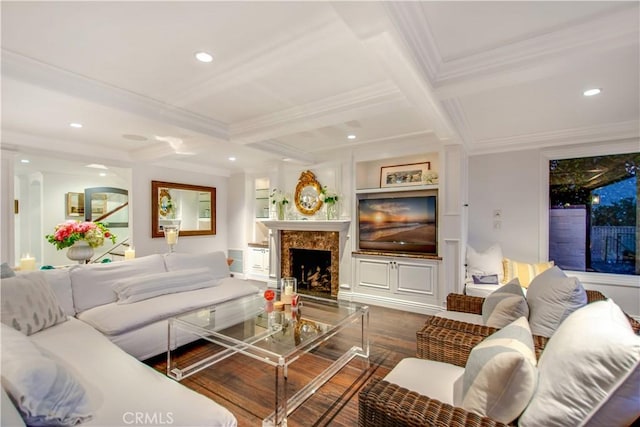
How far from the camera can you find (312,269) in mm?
5344

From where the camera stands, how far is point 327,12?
5.41 ft

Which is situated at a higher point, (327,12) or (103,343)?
(327,12)

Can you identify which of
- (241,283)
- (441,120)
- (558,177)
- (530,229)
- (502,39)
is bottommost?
(241,283)

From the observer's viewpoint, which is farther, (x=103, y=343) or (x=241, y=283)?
(x=241, y=283)

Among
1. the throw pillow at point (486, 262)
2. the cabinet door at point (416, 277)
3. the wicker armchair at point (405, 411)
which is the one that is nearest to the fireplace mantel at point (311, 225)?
the cabinet door at point (416, 277)

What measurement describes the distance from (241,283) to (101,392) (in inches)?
88.9

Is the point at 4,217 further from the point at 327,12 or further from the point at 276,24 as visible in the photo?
the point at 327,12

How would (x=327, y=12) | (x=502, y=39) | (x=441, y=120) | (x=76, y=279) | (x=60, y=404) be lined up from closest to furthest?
(x=60, y=404) < (x=327, y=12) < (x=502, y=39) < (x=76, y=279) < (x=441, y=120)

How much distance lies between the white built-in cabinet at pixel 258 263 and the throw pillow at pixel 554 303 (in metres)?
4.71

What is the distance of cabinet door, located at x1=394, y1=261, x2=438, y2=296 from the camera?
13.1ft

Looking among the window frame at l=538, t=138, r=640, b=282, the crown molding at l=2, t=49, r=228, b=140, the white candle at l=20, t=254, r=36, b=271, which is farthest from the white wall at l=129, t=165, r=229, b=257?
the window frame at l=538, t=138, r=640, b=282

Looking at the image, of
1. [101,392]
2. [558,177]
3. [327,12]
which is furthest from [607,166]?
[101,392]

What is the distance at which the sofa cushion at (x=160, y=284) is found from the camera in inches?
109

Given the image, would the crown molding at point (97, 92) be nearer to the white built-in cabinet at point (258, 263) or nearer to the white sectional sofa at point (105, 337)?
the white sectional sofa at point (105, 337)
